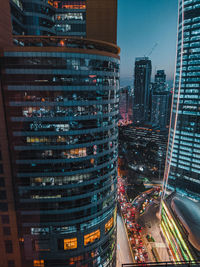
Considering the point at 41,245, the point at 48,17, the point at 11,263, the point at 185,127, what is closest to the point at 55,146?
the point at 41,245

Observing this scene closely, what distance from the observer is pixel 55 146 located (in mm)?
30969

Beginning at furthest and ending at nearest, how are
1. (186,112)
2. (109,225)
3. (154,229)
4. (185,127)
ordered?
(185,127)
(186,112)
(154,229)
(109,225)

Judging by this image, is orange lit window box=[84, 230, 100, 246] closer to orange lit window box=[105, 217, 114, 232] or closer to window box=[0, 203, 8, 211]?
orange lit window box=[105, 217, 114, 232]

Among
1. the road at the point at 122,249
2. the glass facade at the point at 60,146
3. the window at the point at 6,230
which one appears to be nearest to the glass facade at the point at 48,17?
the glass facade at the point at 60,146

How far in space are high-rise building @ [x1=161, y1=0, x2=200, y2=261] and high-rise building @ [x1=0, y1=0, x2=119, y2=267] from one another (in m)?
33.5

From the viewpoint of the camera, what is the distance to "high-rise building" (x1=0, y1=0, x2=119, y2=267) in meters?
29.0

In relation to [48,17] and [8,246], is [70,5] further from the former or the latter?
[8,246]

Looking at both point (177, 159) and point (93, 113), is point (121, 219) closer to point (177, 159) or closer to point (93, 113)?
point (177, 159)

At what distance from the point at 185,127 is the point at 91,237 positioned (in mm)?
61070

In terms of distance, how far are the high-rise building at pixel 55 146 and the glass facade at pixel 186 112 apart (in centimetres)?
4693

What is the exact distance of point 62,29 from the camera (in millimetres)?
47969

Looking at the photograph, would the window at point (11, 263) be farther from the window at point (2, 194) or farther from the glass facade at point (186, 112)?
the glass facade at point (186, 112)

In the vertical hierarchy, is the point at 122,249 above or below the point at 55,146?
below

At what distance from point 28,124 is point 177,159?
232ft
